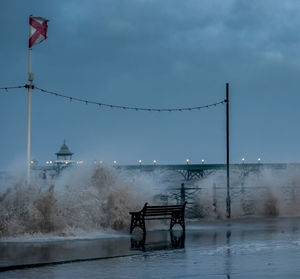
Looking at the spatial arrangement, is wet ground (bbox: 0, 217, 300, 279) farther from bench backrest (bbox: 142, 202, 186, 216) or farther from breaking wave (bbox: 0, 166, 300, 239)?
breaking wave (bbox: 0, 166, 300, 239)

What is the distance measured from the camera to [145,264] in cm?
1184

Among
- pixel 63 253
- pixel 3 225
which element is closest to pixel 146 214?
pixel 3 225

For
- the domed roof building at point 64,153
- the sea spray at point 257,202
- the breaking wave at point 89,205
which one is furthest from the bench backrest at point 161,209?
the domed roof building at point 64,153

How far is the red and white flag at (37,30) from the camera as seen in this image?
2128 cm

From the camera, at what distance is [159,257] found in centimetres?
1287

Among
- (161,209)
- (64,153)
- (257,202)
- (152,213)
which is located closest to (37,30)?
(152,213)

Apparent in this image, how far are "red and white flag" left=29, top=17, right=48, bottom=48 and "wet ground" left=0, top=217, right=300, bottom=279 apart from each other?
26.6 ft

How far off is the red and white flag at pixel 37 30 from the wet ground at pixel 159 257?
8095 mm

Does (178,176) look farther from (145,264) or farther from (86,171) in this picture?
(145,264)

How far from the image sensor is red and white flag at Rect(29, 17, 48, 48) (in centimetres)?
2128

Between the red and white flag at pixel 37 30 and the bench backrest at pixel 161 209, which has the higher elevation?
the red and white flag at pixel 37 30

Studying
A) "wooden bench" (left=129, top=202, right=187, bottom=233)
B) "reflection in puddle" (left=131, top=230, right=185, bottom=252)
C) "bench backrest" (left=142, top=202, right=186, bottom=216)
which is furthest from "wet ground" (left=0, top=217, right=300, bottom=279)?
"bench backrest" (left=142, top=202, right=186, bottom=216)

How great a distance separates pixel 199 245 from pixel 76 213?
15.7 feet

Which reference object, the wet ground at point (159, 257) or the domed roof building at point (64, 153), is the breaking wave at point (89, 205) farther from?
the domed roof building at point (64, 153)
